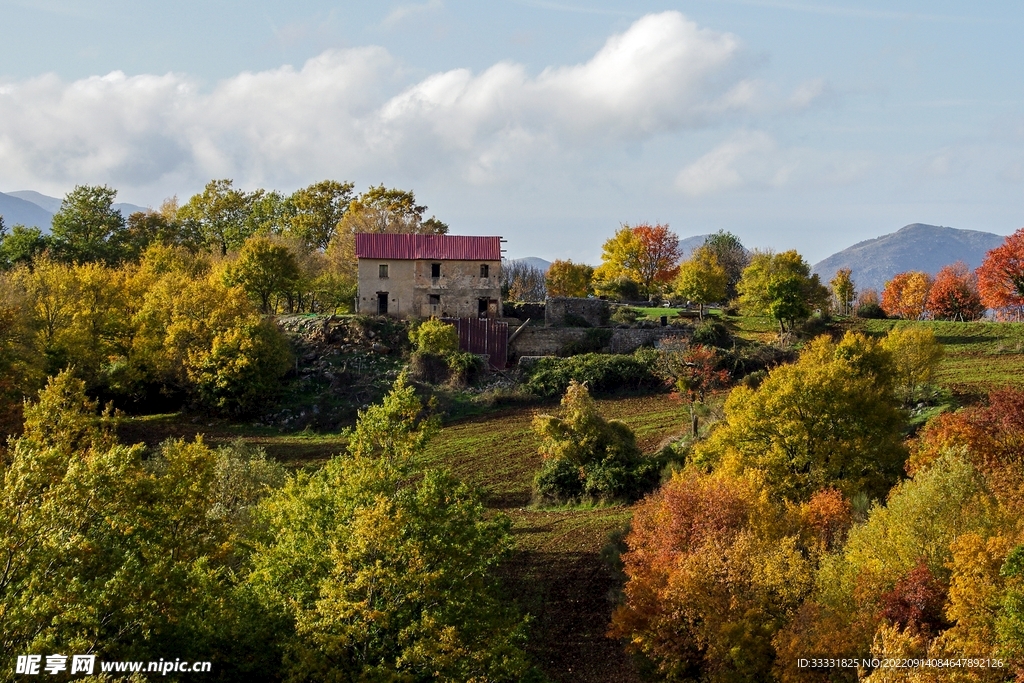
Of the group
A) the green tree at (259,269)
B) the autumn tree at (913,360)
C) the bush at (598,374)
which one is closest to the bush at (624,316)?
the bush at (598,374)

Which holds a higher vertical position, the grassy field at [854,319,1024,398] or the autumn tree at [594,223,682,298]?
the autumn tree at [594,223,682,298]

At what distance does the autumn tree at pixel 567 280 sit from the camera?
3366 inches

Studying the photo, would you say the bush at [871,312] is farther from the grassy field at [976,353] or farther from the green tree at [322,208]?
the green tree at [322,208]

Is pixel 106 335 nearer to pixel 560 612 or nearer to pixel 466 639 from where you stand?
pixel 560 612

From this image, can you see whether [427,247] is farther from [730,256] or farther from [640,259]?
[730,256]

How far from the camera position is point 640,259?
89.6 m

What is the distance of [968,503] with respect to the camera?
87.4 feet

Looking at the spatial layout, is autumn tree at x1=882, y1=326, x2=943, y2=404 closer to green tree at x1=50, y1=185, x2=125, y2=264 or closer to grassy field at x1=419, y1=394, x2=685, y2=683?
grassy field at x1=419, y1=394, x2=685, y2=683

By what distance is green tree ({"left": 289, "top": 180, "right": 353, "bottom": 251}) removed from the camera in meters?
84.8

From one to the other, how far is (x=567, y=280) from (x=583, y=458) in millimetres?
45294

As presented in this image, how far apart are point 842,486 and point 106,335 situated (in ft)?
126

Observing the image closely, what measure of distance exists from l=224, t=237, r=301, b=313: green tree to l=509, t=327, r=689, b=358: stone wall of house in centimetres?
1514

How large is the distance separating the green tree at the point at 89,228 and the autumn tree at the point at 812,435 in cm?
4778

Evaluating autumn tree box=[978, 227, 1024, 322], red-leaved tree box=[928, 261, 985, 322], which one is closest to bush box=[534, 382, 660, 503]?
autumn tree box=[978, 227, 1024, 322]
